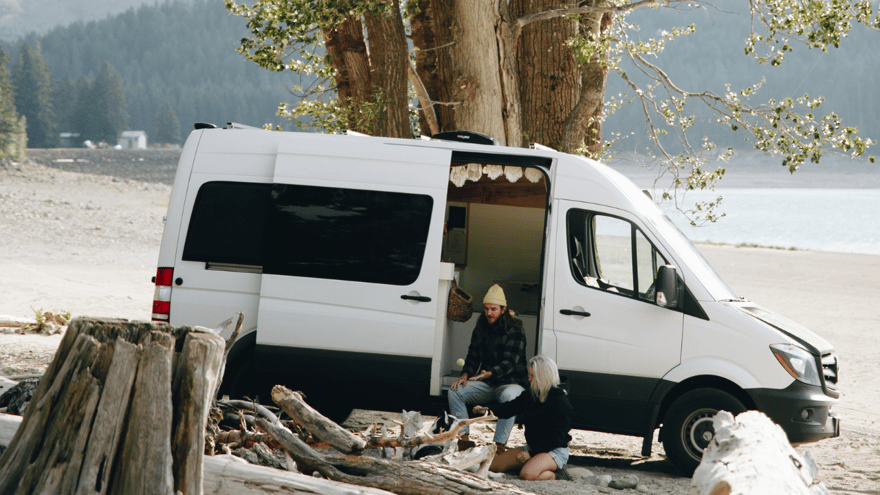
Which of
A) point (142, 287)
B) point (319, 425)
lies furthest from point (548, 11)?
point (142, 287)

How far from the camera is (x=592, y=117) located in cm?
1041

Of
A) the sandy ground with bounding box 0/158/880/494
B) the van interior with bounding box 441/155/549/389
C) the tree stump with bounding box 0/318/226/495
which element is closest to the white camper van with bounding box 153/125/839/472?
the sandy ground with bounding box 0/158/880/494

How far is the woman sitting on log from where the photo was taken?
18.2ft

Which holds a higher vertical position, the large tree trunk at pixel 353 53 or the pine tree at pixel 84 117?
the pine tree at pixel 84 117

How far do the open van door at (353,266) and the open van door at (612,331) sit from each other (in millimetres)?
996

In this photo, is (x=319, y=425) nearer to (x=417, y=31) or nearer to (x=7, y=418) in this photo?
(x=7, y=418)

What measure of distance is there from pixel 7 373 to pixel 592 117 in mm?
7510

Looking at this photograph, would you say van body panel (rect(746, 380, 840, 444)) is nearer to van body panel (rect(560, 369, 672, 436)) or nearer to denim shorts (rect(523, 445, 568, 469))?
van body panel (rect(560, 369, 672, 436))

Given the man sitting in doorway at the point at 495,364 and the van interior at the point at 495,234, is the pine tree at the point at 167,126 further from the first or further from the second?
the man sitting in doorway at the point at 495,364

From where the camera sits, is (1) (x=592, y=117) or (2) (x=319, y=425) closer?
(2) (x=319, y=425)

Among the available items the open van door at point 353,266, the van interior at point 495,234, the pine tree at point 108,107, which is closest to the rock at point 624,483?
the open van door at point 353,266

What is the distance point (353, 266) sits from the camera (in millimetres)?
6109

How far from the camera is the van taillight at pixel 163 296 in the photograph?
6094 millimetres

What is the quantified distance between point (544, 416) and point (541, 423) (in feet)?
0.21
